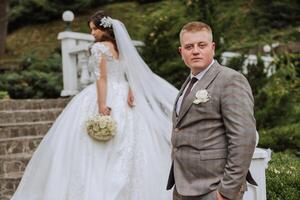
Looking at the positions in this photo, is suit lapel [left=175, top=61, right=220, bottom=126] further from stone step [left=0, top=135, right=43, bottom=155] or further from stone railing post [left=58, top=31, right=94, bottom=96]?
stone railing post [left=58, top=31, right=94, bottom=96]

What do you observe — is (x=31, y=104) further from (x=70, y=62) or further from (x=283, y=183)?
(x=283, y=183)

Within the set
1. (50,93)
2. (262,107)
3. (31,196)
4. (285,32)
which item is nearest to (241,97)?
(31,196)

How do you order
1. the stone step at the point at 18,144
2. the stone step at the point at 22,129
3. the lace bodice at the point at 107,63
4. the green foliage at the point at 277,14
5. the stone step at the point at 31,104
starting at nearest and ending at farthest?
the lace bodice at the point at 107,63 < the stone step at the point at 18,144 < the stone step at the point at 22,129 < the stone step at the point at 31,104 < the green foliage at the point at 277,14

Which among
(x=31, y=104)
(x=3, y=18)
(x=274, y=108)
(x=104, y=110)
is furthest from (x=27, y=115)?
(x=3, y=18)

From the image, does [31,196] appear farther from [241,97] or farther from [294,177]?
[241,97]

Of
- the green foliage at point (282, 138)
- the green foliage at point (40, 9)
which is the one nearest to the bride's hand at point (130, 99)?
the green foliage at point (282, 138)

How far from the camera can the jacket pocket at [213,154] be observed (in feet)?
7.80

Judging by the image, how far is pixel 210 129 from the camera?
240 cm

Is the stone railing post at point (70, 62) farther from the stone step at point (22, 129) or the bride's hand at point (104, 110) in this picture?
the bride's hand at point (104, 110)

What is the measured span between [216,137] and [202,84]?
0.27 metres

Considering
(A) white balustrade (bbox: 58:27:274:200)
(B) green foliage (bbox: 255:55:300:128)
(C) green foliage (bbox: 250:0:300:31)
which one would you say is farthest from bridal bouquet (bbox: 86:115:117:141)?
(C) green foliage (bbox: 250:0:300:31)

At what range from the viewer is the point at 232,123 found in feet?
7.51

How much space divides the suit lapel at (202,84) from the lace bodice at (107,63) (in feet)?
7.14

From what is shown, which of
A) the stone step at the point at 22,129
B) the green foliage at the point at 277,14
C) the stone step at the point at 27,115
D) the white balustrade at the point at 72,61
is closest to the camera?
the stone step at the point at 22,129
